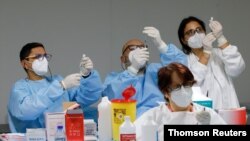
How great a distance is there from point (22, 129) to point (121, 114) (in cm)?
90

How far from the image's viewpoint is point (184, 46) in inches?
125

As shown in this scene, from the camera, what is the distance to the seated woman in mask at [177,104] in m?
2.08

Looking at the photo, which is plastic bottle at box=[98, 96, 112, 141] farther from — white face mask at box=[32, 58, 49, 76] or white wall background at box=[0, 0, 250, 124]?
white wall background at box=[0, 0, 250, 124]

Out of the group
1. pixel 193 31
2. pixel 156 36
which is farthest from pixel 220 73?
pixel 156 36

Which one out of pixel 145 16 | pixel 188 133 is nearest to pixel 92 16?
pixel 145 16

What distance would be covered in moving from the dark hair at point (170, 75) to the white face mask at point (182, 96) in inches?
1.6

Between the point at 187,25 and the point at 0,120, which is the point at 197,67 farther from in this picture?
the point at 0,120

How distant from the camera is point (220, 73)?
3039mm

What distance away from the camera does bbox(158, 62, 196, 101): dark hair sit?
209 cm

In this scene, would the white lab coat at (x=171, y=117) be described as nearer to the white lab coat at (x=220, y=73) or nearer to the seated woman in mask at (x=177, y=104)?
the seated woman in mask at (x=177, y=104)

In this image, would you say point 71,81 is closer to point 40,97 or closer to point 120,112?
point 40,97

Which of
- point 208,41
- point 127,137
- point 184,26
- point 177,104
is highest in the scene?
point 184,26

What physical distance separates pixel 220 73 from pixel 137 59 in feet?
2.03

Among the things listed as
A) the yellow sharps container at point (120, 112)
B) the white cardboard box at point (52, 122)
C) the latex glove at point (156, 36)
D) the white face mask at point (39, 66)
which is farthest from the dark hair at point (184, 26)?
the white cardboard box at point (52, 122)
